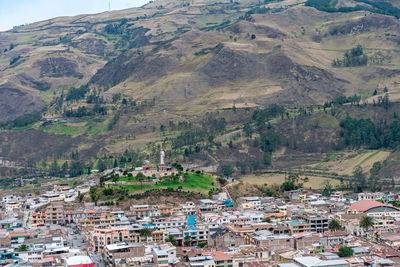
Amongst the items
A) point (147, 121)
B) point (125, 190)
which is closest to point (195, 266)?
point (125, 190)

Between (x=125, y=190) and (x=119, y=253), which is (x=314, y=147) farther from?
(x=119, y=253)

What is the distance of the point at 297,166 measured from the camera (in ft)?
467

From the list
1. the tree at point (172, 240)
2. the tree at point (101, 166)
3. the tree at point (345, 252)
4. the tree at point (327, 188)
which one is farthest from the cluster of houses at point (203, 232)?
the tree at point (101, 166)

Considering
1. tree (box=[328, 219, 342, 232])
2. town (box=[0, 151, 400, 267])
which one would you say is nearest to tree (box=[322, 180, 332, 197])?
town (box=[0, 151, 400, 267])

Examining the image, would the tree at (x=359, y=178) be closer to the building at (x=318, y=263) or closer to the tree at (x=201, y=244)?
the tree at (x=201, y=244)

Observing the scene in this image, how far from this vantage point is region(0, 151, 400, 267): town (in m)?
62.8

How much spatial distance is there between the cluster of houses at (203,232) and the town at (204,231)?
0.38 feet

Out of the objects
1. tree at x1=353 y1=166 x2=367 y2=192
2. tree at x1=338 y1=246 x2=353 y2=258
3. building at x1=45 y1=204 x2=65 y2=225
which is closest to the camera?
tree at x1=338 y1=246 x2=353 y2=258

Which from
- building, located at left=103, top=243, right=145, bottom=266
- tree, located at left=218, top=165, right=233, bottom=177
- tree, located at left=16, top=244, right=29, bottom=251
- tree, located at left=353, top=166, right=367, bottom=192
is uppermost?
tree, located at left=16, top=244, right=29, bottom=251

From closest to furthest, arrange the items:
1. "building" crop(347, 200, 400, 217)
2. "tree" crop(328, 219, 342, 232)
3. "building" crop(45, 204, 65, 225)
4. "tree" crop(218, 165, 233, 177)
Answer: "tree" crop(328, 219, 342, 232), "building" crop(347, 200, 400, 217), "building" crop(45, 204, 65, 225), "tree" crop(218, 165, 233, 177)

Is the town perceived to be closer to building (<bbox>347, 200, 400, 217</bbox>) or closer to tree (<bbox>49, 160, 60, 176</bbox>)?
building (<bbox>347, 200, 400, 217</bbox>)

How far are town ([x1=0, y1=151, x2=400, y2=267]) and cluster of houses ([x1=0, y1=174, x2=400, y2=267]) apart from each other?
12cm

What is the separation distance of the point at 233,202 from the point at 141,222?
2079cm

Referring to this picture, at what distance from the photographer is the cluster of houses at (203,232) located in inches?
2469
